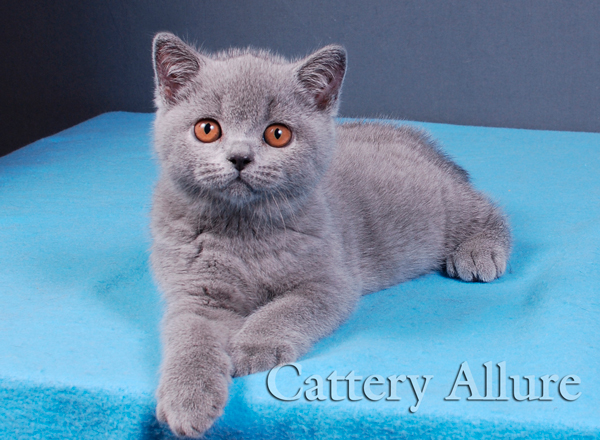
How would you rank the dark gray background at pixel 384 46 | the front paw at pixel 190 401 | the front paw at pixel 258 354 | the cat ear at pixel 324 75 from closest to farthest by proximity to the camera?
1. the front paw at pixel 190 401
2. the front paw at pixel 258 354
3. the cat ear at pixel 324 75
4. the dark gray background at pixel 384 46

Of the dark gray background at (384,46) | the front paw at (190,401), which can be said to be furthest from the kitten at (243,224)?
the dark gray background at (384,46)

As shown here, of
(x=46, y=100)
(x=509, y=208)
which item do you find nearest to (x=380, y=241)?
(x=509, y=208)

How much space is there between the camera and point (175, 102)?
1.47 metres

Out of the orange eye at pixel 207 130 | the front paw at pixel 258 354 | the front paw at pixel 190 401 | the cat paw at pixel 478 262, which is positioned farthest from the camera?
the cat paw at pixel 478 262

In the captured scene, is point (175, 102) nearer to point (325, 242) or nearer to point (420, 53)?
point (325, 242)

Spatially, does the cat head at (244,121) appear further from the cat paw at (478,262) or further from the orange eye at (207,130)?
the cat paw at (478,262)

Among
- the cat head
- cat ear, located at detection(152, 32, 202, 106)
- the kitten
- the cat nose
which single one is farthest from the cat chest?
cat ear, located at detection(152, 32, 202, 106)

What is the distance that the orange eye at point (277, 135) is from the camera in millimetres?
1355

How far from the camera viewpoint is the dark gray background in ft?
11.7

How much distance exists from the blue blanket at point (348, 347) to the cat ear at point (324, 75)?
0.47 metres

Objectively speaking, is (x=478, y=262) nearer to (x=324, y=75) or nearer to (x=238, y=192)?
(x=324, y=75)

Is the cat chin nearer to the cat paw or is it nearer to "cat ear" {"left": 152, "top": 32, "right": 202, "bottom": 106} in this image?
"cat ear" {"left": 152, "top": 32, "right": 202, "bottom": 106}

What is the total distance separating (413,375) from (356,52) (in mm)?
2801

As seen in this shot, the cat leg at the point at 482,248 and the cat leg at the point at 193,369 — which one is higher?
the cat leg at the point at 482,248
